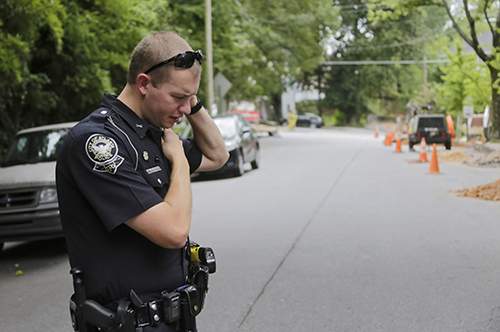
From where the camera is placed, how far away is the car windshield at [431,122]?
31.1m

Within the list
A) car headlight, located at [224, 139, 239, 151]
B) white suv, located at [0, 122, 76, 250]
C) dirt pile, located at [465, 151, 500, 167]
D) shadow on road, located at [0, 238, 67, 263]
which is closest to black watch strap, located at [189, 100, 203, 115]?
white suv, located at [0, 122, 76, 250]

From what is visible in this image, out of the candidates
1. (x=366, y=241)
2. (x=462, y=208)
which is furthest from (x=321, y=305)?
(x=462, y=208)

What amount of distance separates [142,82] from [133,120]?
137 millimetres

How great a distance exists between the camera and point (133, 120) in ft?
7.78

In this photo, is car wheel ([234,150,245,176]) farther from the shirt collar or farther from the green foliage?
the green foliage

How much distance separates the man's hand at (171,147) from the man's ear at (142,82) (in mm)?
193

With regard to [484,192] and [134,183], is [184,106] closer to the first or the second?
[134,183]

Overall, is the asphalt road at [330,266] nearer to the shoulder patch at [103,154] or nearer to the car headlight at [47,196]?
the car headlight at [47,196]

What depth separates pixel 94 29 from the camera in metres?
17.5

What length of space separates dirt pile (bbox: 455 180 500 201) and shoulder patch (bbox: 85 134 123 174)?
11.9 metres

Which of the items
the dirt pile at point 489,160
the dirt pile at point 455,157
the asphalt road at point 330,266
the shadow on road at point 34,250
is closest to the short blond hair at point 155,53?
the asphalt road at point 330,266

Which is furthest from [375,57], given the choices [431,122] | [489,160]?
[489,160]

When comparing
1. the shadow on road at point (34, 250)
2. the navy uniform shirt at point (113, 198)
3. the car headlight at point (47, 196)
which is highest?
the navy uniform shirt at point (113, 198)

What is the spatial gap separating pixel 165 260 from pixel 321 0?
3411 cm
